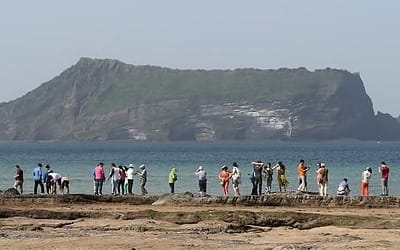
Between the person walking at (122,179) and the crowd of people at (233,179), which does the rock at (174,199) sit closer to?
the crowd of people at (233,179)

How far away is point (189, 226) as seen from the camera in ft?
94.3

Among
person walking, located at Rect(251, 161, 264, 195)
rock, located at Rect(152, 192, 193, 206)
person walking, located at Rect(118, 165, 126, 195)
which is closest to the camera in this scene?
rock, located at Rect(152, 192, 193, 206)

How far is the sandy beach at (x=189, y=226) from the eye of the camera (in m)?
24.6

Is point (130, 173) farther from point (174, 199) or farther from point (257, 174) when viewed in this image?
point (257, 174)

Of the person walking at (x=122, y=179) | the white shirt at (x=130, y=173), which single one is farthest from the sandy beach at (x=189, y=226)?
the person walking at (x=122, y=179)

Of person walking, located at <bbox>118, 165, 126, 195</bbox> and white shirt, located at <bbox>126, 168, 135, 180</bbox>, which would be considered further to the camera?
person walking, located at <bbox>118, 165, 126, 195</bbox>

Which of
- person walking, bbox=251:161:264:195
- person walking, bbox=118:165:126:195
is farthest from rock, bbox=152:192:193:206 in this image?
person walking, bbox=118:165:126:195

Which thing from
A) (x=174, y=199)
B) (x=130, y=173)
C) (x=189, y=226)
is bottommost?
(x=189, y=226)

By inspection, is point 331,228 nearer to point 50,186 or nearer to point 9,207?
point 9,207

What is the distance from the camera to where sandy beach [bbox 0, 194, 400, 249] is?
80.7ft

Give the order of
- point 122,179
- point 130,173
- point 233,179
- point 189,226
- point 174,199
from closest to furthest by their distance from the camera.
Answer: point 189,226 < point 174,199 < point 233,179 < point 130,173 < point 122,179

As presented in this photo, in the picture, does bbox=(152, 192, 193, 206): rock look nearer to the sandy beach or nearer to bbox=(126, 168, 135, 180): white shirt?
the sandy beach

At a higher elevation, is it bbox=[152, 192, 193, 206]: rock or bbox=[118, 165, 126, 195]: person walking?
bbox=[118, 165, 126, 195]: person walking

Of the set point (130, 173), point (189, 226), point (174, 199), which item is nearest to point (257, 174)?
point (174, 199)
